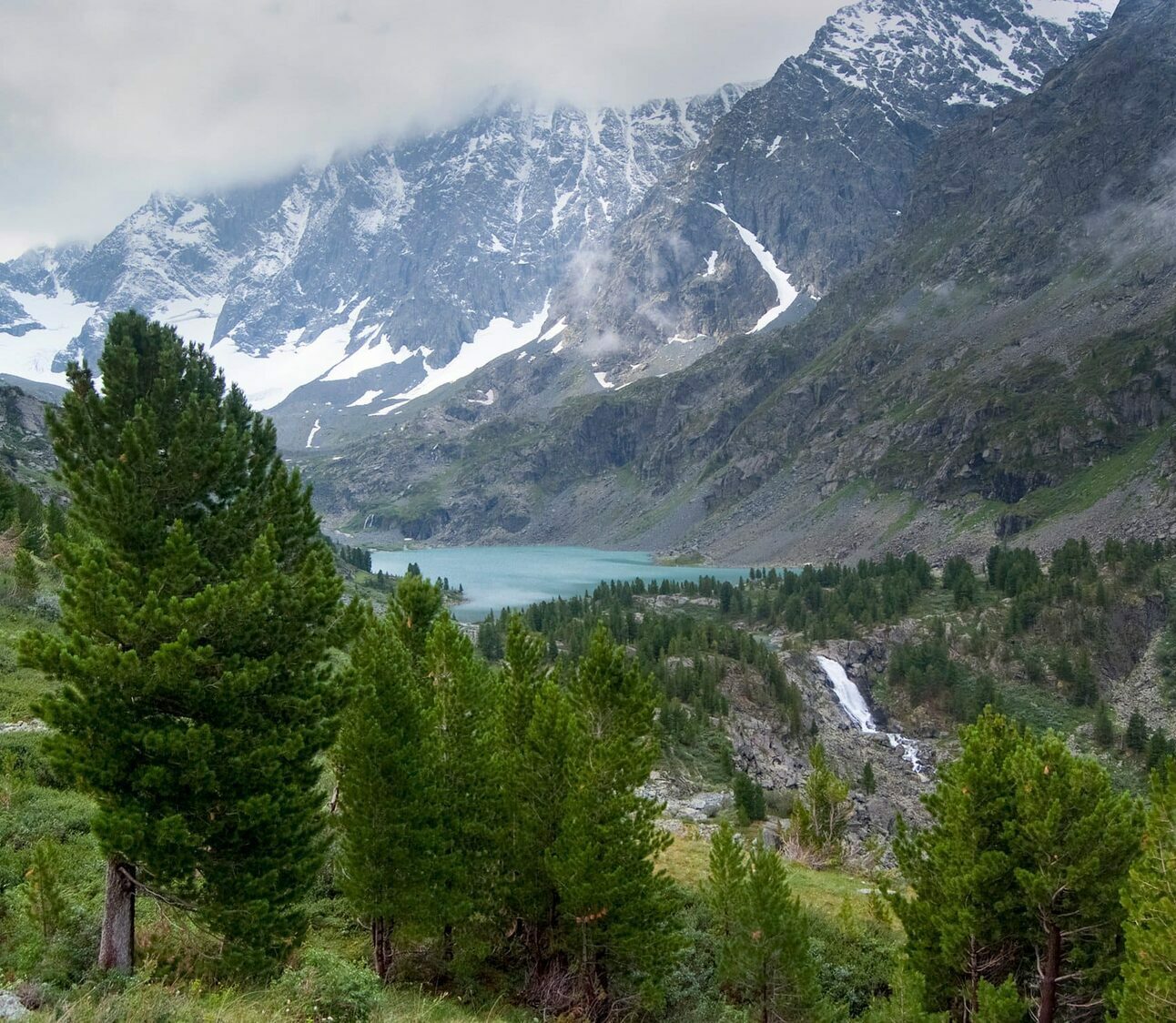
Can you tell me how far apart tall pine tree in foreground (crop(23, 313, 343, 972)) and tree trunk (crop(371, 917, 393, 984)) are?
168 inches

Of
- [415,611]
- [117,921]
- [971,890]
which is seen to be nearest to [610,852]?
[971,890]

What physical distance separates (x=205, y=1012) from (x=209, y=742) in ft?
12.4

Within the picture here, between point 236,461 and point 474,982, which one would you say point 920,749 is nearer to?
point 474,982

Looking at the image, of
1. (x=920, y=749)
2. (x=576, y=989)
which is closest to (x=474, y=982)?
(x=576, y=989)

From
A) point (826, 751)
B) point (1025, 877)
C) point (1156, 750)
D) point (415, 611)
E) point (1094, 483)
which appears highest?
point (1094, 483)

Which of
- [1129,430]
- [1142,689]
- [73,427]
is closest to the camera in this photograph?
[73,427]

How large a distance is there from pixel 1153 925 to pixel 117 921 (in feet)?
60.6

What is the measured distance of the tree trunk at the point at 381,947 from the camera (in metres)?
18.6

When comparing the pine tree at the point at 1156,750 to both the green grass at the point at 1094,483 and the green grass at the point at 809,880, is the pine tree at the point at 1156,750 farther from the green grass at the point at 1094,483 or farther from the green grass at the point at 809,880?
the green grass at the point at 1094,483

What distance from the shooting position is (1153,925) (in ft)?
48.9

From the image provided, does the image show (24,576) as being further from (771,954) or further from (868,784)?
(868,784)

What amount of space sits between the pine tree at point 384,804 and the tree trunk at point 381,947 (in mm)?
21

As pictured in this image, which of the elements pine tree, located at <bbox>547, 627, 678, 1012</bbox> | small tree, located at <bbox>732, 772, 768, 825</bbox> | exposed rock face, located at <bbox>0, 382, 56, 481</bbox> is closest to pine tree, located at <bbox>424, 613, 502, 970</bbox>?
pine tree, located at <bbox>547, 627, 678, 1012</bbox>

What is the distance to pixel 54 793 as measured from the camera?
1977cm
